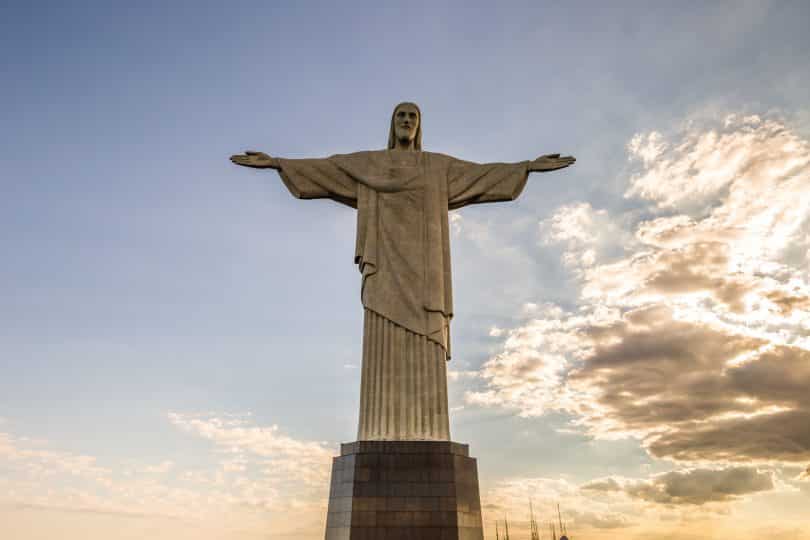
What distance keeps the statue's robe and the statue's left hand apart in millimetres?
308

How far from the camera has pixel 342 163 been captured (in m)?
14.7

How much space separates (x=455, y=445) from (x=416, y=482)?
3.46 ft

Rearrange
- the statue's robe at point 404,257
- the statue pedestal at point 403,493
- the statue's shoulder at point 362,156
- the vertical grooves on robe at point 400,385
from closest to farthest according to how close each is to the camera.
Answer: the statue pedestal at point 403,493 < the vertical grooves on robe at point 400,385 < the statue's robe at point 404,257 < the statue's shoulder at point 362,156

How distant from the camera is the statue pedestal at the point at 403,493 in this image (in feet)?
36.9

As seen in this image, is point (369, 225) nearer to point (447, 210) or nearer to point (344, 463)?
point (447, 210)

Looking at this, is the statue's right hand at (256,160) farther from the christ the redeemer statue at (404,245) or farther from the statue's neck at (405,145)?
the statue's neck at (405,145)

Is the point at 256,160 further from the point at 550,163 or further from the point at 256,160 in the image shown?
the point at 550,163

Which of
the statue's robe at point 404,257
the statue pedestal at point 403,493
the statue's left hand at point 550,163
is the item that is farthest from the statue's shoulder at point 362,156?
the statue pedestal at point 403,493

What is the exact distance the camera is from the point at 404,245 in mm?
13695

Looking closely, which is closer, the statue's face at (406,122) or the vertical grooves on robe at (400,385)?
the vertical grooves on robe at (400,385)

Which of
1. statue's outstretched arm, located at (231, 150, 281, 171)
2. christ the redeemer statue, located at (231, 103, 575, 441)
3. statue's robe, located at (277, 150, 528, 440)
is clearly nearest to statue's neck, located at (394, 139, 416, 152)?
christ the redeemer statue, located at (231, 103, 575, 441)

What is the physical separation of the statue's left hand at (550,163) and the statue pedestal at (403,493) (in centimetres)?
670

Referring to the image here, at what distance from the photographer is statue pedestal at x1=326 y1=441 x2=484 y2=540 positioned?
36.9ft

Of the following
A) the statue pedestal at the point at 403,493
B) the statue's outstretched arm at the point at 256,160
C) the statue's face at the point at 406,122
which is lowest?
the statue pedestal at the point at 403,493
